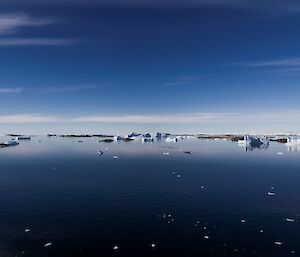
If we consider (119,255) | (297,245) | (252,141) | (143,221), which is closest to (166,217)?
(143,221)

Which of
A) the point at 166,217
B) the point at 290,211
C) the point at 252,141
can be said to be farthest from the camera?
the point at 252,141

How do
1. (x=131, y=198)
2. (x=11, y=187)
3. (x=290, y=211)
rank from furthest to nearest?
(x=11, y=187) < (x=131, y=198) < (x=290, y=211)

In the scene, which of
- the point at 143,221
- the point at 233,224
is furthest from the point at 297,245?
the point at 143,221

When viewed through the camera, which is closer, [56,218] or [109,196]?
[56,218]

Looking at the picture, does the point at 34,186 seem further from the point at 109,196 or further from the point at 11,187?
the point at 109,196

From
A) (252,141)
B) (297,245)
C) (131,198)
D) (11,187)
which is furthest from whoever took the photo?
(252,141)

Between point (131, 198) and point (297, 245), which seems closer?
point (297, 245)

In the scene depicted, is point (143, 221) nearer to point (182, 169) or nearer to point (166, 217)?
point (166, 217)

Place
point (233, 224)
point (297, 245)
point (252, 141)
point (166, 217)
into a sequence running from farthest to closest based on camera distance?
point (252, 141), point (166, 217), point (233, 224), point (297, 245)
